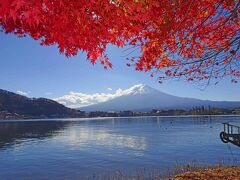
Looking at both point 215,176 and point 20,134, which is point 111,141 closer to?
point 20,134

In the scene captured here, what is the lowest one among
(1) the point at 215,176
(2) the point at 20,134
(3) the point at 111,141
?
(2) the point at 20,134

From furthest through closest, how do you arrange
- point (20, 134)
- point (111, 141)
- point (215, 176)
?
point (20, 134) → point (111, 141) → point (215, 176)

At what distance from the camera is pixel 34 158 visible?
4550 centimetres

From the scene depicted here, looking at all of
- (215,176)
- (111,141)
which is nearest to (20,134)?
(111,141)

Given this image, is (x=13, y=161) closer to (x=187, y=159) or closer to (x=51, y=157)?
(x=51, y=157)

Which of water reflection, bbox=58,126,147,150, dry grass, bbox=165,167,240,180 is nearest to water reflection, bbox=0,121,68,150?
water reflection, bbox=58,126,147,150

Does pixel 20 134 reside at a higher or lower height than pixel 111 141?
lower

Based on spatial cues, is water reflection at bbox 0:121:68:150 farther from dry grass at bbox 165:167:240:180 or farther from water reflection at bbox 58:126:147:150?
dry grass at bbox 165:167:240:180

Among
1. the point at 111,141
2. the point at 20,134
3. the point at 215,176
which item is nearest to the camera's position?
the point at 215,176

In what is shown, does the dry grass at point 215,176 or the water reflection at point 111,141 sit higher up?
the dry grass at point 215,176

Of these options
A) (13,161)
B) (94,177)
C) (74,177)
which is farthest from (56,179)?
(13,161)

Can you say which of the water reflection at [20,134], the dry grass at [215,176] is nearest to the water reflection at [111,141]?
the water reflection at [20,134]

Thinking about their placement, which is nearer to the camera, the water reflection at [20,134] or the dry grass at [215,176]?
the dry grass at [215,176]

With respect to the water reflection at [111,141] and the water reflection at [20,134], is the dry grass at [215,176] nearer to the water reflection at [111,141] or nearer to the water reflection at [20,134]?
the water reflection at [111,141]
